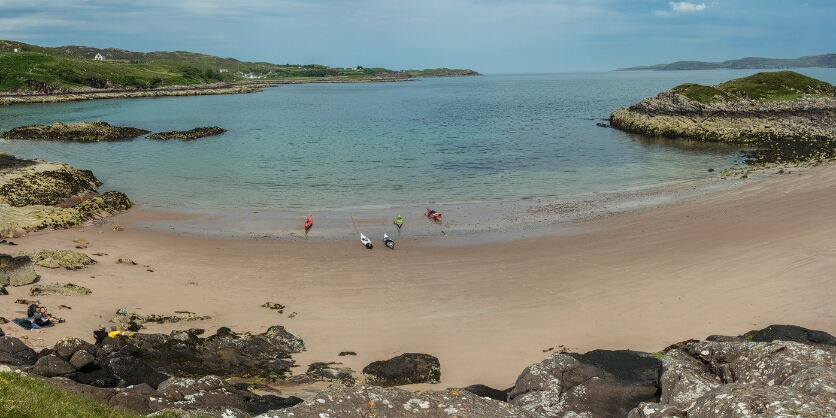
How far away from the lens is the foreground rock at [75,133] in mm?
63219

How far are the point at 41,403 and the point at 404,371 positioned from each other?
25.8ft

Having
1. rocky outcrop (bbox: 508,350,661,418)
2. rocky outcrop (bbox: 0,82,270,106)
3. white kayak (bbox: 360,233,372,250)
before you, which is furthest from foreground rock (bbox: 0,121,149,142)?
rocky outcrop (bbox: 508,350,661,418)

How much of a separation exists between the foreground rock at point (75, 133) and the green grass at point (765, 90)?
64.3 m

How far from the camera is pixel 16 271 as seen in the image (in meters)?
18.3

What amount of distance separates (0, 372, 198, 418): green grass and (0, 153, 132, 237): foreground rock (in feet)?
64.7

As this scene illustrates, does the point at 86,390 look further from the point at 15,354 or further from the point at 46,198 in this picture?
the point at 46,198

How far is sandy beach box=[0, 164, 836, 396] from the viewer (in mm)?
16266

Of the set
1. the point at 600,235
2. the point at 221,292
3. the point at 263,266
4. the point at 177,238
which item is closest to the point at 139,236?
the point at 177,238

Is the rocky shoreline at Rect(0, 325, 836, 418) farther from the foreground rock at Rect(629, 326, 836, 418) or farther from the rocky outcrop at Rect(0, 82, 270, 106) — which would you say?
the rocky outcrop at Rect(0, 82, 270, 106)

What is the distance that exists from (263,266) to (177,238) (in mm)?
6369

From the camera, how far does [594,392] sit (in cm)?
1097

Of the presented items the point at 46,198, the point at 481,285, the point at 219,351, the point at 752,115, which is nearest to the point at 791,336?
the point at 481,285

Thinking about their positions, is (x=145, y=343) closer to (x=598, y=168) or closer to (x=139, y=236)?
(x=139, y=236)

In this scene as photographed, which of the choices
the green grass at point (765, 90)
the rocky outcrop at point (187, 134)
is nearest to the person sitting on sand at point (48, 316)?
the rocky outcrop at point (187, 134)
